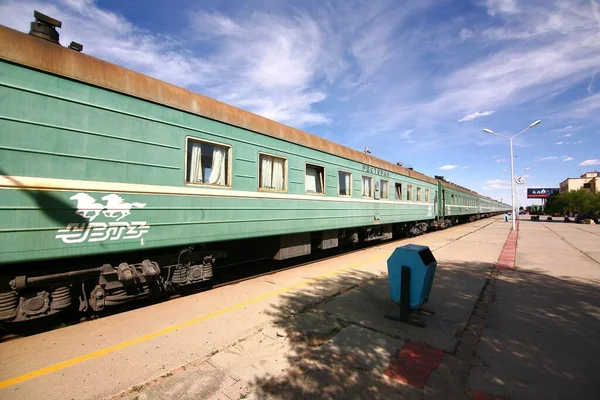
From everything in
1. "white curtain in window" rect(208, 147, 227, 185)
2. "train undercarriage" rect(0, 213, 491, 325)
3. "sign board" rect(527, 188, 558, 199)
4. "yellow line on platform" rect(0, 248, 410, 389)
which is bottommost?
"yellow line on platform" rect(0, 248, 410, 389)

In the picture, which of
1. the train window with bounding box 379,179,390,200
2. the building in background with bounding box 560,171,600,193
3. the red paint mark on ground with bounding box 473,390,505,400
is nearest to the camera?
the red paint mark on ground with bounding box 473,390,505,400

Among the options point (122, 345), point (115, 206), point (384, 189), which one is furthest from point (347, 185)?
point (122, 345)

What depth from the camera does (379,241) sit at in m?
12.8

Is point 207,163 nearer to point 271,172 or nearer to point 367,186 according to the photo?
point 271,172

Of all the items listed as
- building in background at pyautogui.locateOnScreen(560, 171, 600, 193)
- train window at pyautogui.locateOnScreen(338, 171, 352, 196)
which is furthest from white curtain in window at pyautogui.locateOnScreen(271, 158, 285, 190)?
building in background at pyautogui.locateOnScreen(560, 171, 600, 193)

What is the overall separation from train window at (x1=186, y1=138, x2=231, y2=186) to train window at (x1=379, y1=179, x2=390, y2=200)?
695 centimetres

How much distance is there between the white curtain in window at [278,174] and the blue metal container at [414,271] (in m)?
2.97

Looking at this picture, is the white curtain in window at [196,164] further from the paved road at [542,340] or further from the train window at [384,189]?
the train window at [384,189]

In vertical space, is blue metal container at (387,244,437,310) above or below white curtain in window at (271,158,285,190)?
below

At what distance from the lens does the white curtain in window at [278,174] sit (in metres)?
6.24

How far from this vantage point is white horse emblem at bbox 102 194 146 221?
364 cm

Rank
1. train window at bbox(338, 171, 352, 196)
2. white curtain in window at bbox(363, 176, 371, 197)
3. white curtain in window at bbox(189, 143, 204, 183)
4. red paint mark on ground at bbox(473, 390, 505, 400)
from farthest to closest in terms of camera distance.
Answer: white curtain in window at bbox(363, 176, 371, 197) → train window at bbox(338, 171, 352, 196) → white curtain in window at bbox(189, 143, 204, 183) → red paint mark on ground at bbox(473, 390, 505, 400)

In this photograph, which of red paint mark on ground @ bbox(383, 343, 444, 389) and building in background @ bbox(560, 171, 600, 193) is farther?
building in background @ bbox(560, 171, 600, 193)

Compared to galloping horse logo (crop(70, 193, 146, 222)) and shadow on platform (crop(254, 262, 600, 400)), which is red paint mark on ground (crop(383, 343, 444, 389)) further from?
galloping horse logo (crop(70, 193, 146, 222))
